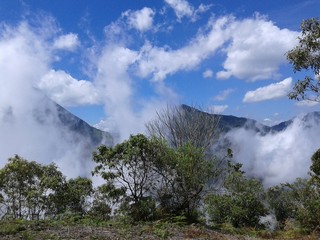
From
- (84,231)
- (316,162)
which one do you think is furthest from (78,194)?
(316,162)

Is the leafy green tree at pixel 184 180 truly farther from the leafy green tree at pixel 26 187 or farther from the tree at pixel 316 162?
the tree at pixel 316 162

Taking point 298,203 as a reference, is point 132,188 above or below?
above

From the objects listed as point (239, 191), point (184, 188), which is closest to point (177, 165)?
point (184, 188)

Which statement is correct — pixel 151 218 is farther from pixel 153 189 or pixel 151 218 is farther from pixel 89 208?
pixel 89 208

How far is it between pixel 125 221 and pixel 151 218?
235 centimetres

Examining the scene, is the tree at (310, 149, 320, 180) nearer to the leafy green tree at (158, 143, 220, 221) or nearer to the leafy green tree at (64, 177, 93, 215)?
the leafy green tree at (158, 143, 220, 221)

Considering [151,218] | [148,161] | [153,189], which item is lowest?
[151,218]

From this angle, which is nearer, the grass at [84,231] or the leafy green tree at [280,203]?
the grass at [84,231]

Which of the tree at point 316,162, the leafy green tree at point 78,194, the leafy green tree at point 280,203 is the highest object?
the tree at point 316,162

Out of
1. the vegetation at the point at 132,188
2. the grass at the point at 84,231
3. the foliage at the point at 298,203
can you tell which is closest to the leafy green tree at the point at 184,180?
the vegetation at the point at 132,188

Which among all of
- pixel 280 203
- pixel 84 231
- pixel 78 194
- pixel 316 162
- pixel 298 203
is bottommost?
pixel 280 203

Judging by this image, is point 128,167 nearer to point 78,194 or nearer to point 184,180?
point 184,180

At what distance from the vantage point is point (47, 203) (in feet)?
77.2

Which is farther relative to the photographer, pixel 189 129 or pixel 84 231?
pixel 189 129
